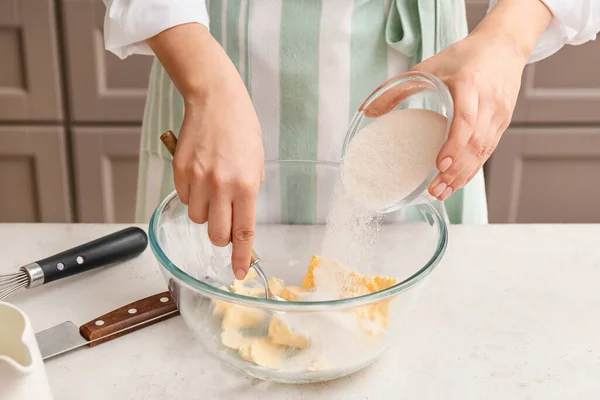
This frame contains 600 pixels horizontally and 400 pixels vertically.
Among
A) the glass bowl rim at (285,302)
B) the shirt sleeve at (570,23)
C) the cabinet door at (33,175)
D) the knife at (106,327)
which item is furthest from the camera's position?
the cabinet door at (33,175)

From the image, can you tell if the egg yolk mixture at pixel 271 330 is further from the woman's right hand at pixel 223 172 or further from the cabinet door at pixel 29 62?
the cabinet door at pixel 29 62

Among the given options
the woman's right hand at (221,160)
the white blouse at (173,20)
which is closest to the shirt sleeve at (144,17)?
the white blouse at (173,20)

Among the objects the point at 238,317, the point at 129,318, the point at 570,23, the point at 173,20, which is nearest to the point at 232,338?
the point at 238,317

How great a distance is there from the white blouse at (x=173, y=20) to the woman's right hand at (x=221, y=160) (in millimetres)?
111

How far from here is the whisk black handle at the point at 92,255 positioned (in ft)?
2.54

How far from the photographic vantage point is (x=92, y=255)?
80 centimetres

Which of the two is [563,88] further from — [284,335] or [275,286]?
[284,335]

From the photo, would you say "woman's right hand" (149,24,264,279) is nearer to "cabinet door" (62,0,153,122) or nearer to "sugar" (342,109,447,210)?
"sugar" (342,109,447,210)

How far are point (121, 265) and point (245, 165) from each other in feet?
1.00

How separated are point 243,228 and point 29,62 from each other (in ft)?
4.36

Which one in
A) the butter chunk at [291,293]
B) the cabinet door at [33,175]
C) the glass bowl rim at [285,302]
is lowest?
the cabinet door at [33,175]

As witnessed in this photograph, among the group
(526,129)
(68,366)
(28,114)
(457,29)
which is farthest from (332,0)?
(28,114)

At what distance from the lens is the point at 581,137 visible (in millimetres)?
Result: 1824

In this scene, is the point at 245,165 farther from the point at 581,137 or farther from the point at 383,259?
the point at 581,137
